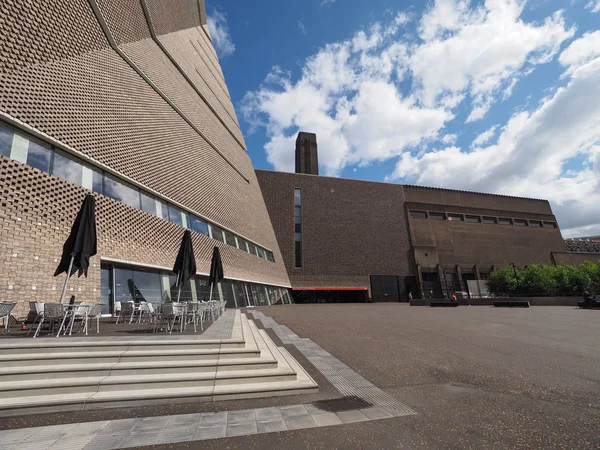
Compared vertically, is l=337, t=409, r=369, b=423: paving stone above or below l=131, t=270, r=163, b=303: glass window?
below

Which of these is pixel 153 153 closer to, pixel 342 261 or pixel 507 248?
pixel 342 261

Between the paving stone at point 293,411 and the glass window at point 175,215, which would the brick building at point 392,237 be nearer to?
the glass window at point 175,215

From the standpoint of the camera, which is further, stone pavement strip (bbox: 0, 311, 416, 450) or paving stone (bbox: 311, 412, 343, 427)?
paving stone (bbox: 311, 412, 343, 427)

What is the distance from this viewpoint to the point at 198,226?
1816cm

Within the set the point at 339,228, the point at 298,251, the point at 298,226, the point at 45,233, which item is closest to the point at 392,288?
the point at 339,228

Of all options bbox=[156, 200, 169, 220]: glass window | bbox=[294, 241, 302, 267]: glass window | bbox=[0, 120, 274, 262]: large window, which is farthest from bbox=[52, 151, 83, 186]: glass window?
bbox=[294, 241, 302, 267]: glass window

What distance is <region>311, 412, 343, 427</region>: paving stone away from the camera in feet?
11.5

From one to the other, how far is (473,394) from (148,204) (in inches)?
568

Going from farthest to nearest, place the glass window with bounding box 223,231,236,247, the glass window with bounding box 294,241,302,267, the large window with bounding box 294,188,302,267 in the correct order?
the large window with bounding box 294,188,302,267 < the glass window with bounding box 294,241,302,267 < the glass window with bounding box 223,231,236,247

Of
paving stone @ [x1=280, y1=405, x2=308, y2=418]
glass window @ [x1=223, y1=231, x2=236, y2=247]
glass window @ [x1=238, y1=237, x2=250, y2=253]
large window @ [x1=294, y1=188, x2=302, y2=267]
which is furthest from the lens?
large window @ [x1=294, y1=188, x2=302, y2=267]

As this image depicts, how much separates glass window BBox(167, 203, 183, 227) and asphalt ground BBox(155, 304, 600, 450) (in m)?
11.1

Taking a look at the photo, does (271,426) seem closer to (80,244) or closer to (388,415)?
(388,415)

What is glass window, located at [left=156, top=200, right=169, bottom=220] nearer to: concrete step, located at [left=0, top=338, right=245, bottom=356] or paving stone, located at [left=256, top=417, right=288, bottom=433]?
concrete step, located at [left=0, top=338, right=245, bottom=356]

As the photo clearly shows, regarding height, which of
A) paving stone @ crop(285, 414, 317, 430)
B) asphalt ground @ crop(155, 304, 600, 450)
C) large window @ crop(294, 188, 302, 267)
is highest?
large window @ crop(294, 188, 302, 267)
